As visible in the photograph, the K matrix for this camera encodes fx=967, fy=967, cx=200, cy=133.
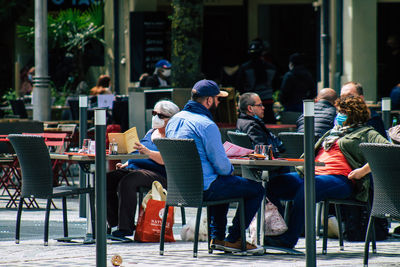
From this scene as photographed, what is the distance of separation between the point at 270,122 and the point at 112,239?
6510 mm

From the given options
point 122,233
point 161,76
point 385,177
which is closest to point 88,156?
point 122,233

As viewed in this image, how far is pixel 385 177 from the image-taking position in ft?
24.3

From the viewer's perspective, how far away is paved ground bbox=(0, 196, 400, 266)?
7953mm

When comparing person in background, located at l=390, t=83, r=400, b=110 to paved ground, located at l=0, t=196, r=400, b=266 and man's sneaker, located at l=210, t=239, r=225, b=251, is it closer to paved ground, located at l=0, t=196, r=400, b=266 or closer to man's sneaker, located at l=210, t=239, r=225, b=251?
paved ground, located at l=0, t=196, r=400, b=266

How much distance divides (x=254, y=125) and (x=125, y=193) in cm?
144

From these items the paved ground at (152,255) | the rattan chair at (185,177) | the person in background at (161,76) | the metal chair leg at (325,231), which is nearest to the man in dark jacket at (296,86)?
the person in background at (161,76)

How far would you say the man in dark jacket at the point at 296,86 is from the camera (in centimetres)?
1559

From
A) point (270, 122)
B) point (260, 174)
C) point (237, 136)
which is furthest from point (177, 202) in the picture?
point (270, 122)

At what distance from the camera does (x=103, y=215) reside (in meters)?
6.23

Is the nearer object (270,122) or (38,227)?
(38,227)

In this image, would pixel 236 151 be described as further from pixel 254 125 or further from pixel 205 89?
pixel 254 125

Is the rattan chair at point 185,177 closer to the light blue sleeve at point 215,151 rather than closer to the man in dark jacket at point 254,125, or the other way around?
the light blue sleeve at point 215,151

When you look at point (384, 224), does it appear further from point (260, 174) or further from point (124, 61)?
point (124, 61)

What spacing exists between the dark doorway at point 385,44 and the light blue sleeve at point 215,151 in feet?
35.5
